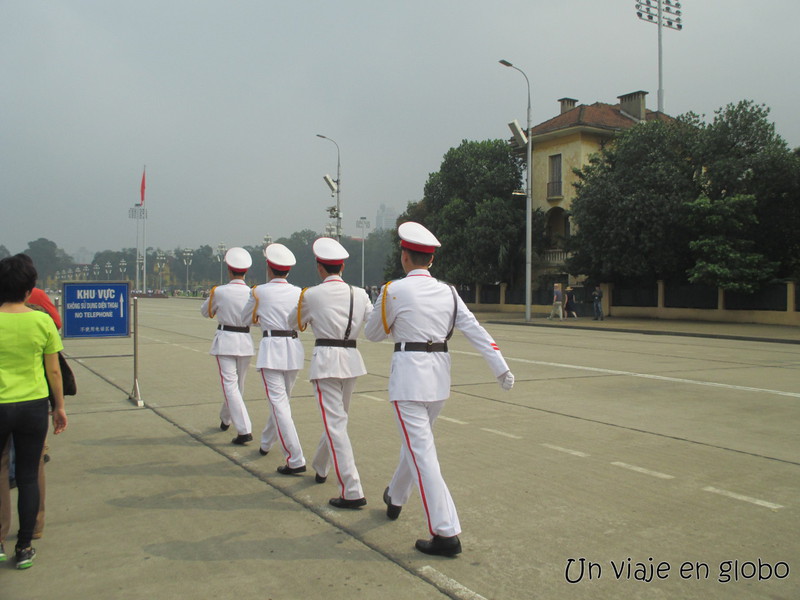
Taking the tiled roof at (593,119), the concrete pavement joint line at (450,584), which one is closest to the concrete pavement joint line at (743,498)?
the concrete pavement joint line at (450,584)

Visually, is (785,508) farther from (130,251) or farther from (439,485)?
(130,251)

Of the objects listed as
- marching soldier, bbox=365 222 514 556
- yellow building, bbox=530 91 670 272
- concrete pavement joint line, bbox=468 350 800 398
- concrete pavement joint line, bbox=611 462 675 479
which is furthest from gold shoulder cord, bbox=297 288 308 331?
yellow building, bbox=530 91 670 272

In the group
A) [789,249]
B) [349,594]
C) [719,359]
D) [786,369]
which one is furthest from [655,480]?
[789,249]

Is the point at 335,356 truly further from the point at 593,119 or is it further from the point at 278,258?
the point at 593,119

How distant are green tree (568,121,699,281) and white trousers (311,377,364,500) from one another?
87.5 ft

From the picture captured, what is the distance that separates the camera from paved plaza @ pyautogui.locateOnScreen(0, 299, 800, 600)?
3584 mm

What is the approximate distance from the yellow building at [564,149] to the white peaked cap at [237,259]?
32531 millimetres

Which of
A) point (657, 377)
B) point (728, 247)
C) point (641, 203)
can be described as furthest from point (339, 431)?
point (641, 203)

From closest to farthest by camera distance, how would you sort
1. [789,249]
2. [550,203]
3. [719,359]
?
[719,359] → [789,249] → [550,203]

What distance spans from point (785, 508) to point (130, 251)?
179245mm

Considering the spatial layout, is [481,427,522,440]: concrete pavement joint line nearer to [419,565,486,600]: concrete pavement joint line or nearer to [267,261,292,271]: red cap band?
[267,261,292,271]: red cap band

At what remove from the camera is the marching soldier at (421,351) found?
399 centimetres

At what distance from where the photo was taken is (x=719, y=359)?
1480cm

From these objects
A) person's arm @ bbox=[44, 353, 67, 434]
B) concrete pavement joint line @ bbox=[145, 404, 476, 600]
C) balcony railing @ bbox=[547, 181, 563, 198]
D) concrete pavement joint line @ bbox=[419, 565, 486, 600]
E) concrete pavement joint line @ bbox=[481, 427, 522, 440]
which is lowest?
concrete pavement joint line @ bbox=[481, 427, 522, 440]
